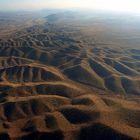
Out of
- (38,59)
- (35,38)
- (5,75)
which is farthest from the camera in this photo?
(35,38)

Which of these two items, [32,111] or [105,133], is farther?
[32,111]

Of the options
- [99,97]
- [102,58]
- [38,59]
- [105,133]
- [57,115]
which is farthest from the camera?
[38,59]

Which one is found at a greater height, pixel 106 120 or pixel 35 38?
pixel 106 120

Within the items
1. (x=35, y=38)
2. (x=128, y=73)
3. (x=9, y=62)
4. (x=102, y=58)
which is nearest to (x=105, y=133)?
(x=128, y=73)

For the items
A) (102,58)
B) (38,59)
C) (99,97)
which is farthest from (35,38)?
(99,97)

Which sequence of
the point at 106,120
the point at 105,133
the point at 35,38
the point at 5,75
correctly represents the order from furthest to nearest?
1. the point at 35,38
2. the point at 5,75
3. the point at 106,120
4. the point at 105,133

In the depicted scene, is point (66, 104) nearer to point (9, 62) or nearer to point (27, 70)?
point (27, 70)

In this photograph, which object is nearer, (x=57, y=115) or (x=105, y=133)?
(x=105, y=133)

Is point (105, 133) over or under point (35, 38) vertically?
over

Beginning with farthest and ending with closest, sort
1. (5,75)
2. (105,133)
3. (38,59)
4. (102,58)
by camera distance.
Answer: (38,59), (102,58), (5,75), (105,133)
